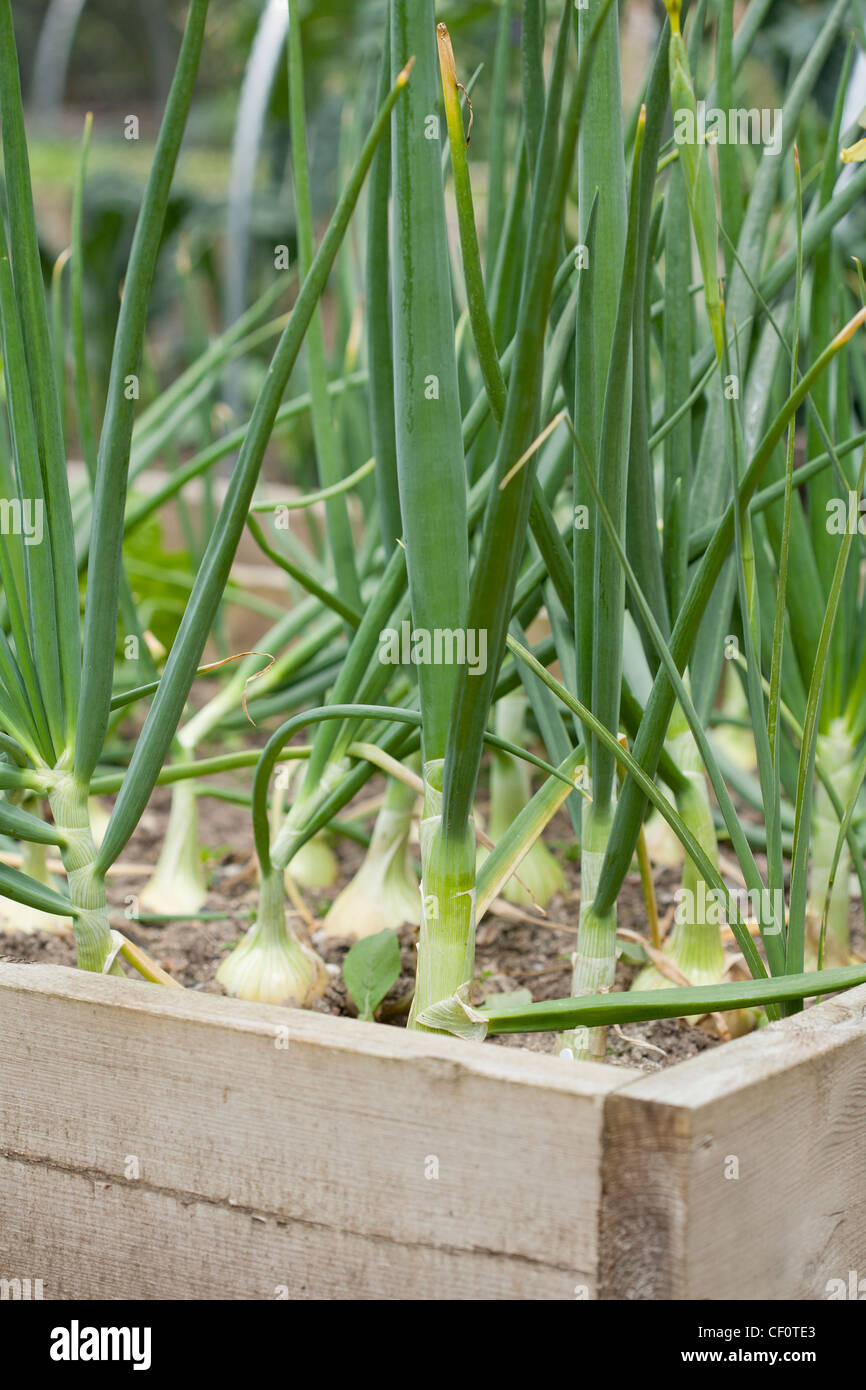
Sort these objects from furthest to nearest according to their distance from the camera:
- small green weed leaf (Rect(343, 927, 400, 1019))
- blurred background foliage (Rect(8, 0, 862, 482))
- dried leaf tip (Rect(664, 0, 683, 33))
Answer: blurred background foliage (Rect(8, 0, 862, 482))
small green weed leaf (Rect(343, 927, 400, 1019))
dried leaf tip (Rect(664, 0, 683, 33))

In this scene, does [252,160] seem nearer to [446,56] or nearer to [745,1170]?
[446,56]

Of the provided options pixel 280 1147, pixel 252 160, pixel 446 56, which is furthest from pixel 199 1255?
pixel 252 160

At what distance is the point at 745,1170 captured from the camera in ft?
1.55

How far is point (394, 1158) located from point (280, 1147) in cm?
5

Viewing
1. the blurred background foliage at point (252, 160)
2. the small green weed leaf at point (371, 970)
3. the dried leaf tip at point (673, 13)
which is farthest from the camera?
the blurred background foliage at point (252, 160)

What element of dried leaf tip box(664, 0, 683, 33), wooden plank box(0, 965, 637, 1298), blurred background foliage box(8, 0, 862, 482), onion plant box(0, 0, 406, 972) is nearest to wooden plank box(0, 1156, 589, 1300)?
wooden plank box(0, 965, 637, 1298)

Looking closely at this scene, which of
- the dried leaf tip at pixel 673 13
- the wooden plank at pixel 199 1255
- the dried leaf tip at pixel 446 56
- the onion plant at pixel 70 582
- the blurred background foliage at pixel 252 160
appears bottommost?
the wooden plank at pixel 199 1255

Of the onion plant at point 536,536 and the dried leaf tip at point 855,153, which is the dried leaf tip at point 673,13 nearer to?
the onion plant at point 536,536

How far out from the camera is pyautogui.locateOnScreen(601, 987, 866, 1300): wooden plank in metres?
0.44

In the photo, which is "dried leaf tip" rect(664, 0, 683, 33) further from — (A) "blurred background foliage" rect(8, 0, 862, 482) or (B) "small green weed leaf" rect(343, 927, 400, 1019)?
(B) "small green weed leaf" rect(343, 927, 400, 1019)

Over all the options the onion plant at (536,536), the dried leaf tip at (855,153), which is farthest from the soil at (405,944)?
the dried leaf tip at (855,153)

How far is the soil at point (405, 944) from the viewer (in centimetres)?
68

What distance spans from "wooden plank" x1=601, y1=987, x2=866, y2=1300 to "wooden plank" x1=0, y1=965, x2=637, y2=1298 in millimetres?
15

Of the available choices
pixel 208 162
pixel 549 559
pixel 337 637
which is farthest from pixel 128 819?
pixel 208 162
